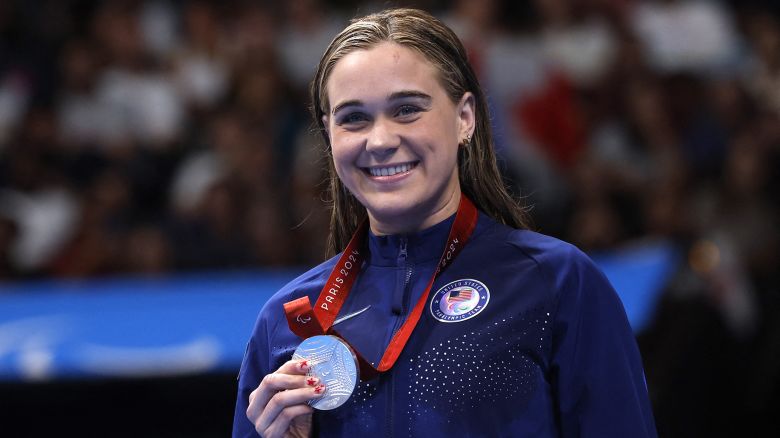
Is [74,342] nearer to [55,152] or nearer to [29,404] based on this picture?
[29,404]

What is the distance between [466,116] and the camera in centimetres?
221

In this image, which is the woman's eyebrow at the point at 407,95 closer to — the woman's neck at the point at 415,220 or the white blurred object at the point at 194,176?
the woman's neck at the point at 415,220

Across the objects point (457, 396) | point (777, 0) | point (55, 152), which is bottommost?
point (457, 396)

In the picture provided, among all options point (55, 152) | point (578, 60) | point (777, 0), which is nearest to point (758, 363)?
point (578, 60)

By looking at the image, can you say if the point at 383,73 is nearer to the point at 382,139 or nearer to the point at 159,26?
the point at 382,139

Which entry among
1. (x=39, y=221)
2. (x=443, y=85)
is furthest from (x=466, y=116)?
(x=39, y=221)

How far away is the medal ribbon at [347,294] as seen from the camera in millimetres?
2021

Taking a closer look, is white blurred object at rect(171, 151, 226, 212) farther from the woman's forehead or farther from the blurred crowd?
the woman's forehead

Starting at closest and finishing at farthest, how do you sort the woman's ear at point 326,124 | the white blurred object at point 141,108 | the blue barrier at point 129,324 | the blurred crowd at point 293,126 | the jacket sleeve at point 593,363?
1. the jacket sleeve at point 593,363
2. the woman's ear at point 326,124
3. the blue barrier at point 129,324
4. the blurred crowd at point 293,126
5. the white blurred object at point 141,108

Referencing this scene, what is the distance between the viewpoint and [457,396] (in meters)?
1.97

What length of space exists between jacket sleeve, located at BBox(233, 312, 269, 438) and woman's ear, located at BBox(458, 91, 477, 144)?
0.55m

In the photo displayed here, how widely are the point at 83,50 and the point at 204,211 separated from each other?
6.27 feet

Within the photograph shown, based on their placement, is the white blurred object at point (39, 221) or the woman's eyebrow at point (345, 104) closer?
the woman's eyebrow at point (345, 104)

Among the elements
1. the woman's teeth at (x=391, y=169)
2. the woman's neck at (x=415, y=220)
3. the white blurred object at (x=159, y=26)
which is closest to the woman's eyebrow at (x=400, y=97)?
the woman's teeth at (x=391, y=169)
